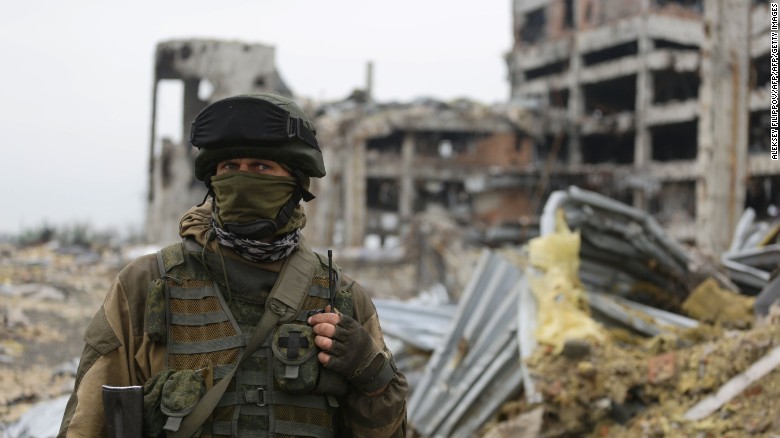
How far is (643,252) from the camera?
6.15m

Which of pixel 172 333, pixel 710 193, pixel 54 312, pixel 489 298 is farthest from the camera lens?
pixel 710 193

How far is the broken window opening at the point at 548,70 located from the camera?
31156 mm

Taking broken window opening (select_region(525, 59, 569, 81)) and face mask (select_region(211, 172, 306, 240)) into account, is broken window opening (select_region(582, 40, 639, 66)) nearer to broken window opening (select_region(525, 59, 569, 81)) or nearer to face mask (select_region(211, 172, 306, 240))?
broken window opening (select_region(525, 59, 569, 81))

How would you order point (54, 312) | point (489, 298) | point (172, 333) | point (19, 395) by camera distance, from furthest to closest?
1. point (54, 312)
2. point (489, 298)
3. point (19, 395)
4. point (172, 333)

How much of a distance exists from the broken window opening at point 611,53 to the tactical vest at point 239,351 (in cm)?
2970

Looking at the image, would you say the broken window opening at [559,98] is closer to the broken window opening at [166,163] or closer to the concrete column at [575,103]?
the concrete column at [575,103]

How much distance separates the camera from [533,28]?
34.1 metres

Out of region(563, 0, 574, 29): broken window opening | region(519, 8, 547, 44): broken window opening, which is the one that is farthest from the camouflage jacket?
region(519, 8, 547, 44): broken window opening

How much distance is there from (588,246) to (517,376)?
1.29 metres

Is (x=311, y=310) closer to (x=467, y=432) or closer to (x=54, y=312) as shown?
(x=467, y=432)

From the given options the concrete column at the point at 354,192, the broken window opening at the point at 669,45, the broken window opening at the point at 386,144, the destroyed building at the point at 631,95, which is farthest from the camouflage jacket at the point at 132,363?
the broken window opening at the point at 669,45

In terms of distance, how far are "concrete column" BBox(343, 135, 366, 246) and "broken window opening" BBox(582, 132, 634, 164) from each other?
38.0 feet

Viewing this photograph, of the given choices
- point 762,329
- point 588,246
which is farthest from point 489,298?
point 762,329

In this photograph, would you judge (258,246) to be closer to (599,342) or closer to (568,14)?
(599,342)
